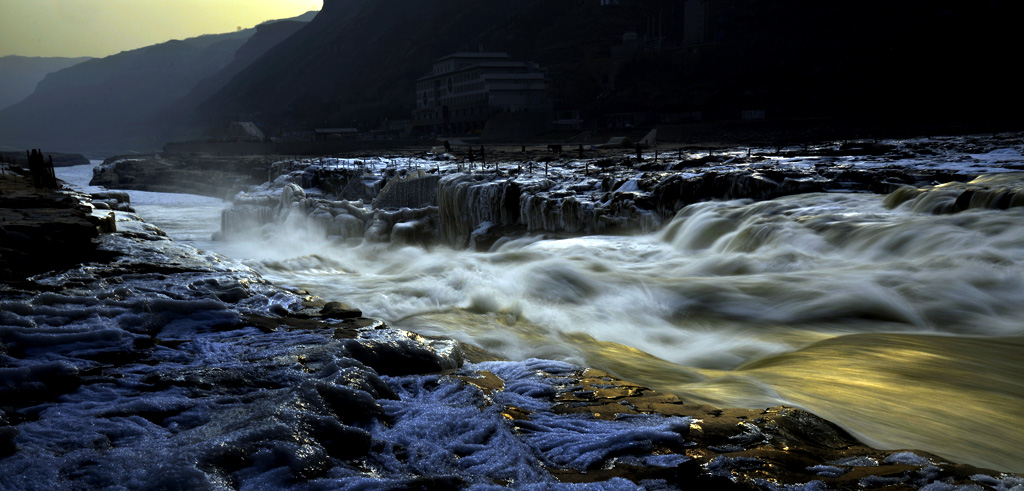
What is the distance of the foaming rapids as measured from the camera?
476 centimetres

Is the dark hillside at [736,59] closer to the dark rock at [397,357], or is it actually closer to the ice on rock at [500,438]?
the dark rock at [397,357]

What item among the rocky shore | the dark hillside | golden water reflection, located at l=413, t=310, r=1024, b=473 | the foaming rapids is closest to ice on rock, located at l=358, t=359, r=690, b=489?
the rocky shore

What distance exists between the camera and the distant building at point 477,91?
73.1 meters

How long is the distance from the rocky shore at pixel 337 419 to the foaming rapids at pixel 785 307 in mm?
955

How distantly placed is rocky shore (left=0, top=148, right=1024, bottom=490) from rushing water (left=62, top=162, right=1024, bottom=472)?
0.97 meters

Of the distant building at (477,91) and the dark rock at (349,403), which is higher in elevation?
the distant building at (477,91)

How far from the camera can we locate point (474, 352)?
17.1ft

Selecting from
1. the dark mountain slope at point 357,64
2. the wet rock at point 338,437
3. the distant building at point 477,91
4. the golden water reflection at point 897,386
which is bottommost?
the golden water reflection at point 897,386

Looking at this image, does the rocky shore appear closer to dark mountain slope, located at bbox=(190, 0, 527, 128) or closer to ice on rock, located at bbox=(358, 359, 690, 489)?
ice on rock, located at bbox=(358, 359, 690, 489)

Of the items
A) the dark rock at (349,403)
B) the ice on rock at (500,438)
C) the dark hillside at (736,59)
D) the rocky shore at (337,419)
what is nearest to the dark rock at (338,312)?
the rocky shore at (337,419)

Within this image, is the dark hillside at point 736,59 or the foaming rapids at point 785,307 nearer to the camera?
the foaming rapids at point 785,307

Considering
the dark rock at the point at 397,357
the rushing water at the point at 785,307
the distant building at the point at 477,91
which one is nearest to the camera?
the dark rock at the point at 397,357

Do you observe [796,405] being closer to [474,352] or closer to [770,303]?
[474,352]

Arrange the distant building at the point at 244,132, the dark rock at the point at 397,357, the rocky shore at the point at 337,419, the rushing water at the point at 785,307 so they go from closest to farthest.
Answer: the rocky shore at the point at 337,419 < the dark rock at the point at 397,357 < the rushing water at the point at 785,307 < the distant building at the point at 244,132
